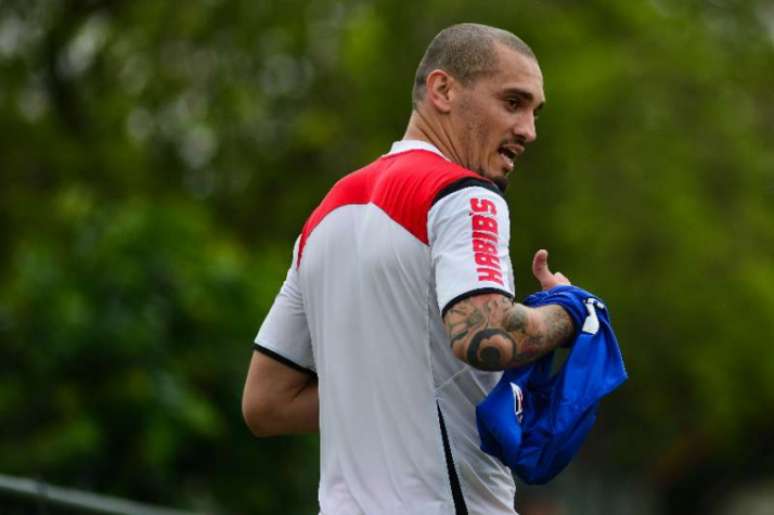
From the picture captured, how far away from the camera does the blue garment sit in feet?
12.2

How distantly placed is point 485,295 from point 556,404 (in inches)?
11.9

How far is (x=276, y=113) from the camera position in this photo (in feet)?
79.9

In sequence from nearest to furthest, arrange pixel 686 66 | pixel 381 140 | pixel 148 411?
pixel 148 411 < pixel 381 140 < pixel 686 66

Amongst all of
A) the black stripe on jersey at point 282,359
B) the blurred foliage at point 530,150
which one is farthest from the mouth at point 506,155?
the blurred foliage at point 530,150

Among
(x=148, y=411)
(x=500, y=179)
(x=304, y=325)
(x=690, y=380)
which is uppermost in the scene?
(x=500, y=179)

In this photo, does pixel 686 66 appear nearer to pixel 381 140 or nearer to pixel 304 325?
pixel 381 140

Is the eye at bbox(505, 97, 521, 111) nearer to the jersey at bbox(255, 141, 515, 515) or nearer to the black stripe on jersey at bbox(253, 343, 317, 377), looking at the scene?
the jersey at bbox(255, 141, 515, 515)

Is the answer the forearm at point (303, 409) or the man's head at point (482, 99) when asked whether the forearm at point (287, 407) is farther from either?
the man's head at point (482, 99)

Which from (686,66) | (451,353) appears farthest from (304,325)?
(686,66)

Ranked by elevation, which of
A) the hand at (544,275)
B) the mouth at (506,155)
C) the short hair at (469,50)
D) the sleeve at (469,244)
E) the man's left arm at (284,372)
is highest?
the short hair at (469,50)

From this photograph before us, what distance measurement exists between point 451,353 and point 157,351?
29.6ft

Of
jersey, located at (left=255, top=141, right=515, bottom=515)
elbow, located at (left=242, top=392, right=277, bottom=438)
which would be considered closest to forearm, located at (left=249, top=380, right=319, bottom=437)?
elbow, located at (left=242, top=392, right=277, bottom=438)

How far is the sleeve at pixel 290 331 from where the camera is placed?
427 centimetres

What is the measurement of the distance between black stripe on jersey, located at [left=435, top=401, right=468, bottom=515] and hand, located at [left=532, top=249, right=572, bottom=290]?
0.42m
